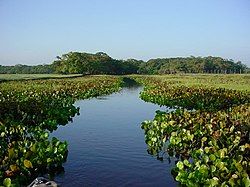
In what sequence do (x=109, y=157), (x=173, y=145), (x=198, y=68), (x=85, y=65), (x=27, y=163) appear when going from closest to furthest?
(x=27, y=163) → (x=109, y=157) → (x=173, y=145) → (x=85, y=65) → (x=198, y=68)

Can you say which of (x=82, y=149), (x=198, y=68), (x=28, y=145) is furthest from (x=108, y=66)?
(x=28, y=145)

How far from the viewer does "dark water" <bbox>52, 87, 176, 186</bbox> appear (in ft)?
27.5

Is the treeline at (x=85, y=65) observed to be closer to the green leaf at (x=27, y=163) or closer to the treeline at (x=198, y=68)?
the treeline at (x=198, y=68)

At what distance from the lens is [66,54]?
83.1m

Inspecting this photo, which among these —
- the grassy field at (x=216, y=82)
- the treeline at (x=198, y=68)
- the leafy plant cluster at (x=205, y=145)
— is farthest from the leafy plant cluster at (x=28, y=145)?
the treeline at (x=198, y=68)

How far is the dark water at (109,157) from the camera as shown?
8.37 m

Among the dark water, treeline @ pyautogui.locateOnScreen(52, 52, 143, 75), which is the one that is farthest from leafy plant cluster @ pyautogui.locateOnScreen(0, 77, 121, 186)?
treeline @ pyautogui.locateOnScreen(52, 52, 143, 75)

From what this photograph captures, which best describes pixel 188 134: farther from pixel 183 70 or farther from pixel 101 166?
pixel 183 70

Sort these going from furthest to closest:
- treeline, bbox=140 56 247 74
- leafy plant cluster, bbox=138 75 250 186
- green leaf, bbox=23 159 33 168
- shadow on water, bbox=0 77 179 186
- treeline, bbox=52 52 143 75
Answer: treeline, bbox=140 56 247 74 < treeline, bbox=52 52 143 75 < shadow on water, bbox=0 77 179 186 < green leaf, bbox=23 159 33 168 < leafy plant cluster, bbox=138 75 250 186

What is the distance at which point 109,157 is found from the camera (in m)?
10.3

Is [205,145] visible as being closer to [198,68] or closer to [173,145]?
[173,145]

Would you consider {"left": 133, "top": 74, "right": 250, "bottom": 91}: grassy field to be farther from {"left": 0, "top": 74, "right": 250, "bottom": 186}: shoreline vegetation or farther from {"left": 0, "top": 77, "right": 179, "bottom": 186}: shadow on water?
{"left": 0, "top": 74, "right": 250, "bottom": 186}: shoreline vegetation

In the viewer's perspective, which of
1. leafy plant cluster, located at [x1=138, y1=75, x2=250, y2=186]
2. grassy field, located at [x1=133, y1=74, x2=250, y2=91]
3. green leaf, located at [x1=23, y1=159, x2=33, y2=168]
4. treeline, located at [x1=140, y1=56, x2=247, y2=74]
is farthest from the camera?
treeline, located at [x1=140, y1=56, x2=247, y2=74]

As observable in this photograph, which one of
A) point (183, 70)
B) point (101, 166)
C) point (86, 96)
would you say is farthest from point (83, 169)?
point (183, 70)
